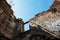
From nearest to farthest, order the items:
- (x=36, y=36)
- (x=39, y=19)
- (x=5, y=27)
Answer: (x=36, y=36), (x=5, y=27), (x=39, y=19)

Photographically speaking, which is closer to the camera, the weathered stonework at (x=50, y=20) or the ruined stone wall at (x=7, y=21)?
the weathered stonework at (x=50, y=20)

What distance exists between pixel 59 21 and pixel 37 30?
3.44 feet

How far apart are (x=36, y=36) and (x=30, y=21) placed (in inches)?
56.8

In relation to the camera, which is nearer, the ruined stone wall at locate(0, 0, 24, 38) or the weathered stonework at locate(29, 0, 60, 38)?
the weathered stonework at locate(29, 0, 60, 38)

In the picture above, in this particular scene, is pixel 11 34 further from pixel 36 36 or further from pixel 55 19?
pixel 55 19

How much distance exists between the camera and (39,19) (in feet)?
33.6

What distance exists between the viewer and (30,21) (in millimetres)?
10148

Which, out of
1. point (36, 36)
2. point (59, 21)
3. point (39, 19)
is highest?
point (39, 19)

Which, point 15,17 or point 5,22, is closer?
point 5,22

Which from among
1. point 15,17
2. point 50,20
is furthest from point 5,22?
point 50,20

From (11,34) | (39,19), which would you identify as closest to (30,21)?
(39,19)

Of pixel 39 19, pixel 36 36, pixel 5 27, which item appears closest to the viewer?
pixel 36 36

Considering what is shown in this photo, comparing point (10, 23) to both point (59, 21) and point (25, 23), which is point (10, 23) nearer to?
point (25, 23)

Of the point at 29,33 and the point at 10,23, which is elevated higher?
the point at 10,23
